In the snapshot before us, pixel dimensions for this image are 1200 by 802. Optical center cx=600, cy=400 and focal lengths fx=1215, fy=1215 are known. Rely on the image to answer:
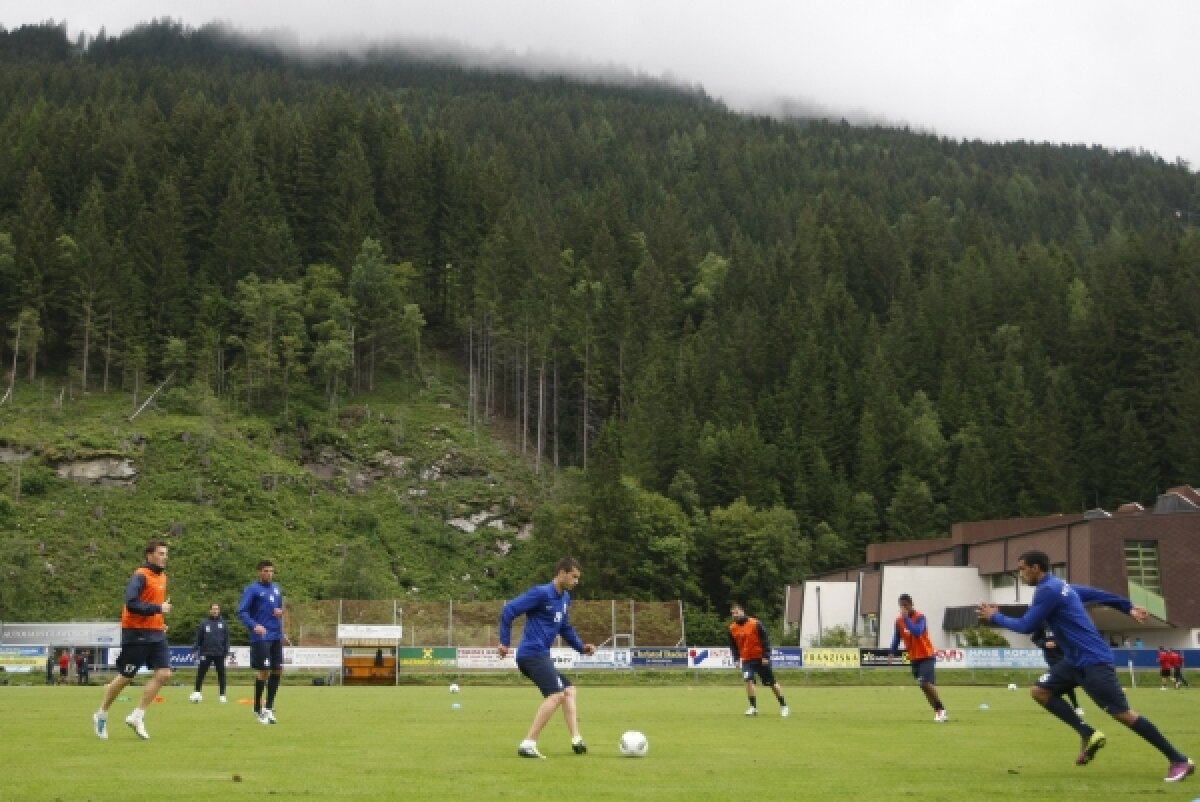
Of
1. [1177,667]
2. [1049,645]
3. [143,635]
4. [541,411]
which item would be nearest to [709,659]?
[1177,667]

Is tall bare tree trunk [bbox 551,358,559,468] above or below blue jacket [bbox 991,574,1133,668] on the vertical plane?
above

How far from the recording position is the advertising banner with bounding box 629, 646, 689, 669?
57.4 meters

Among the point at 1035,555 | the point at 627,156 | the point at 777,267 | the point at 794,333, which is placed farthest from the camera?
the point at 627,156

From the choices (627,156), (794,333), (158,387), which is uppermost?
(627,156)

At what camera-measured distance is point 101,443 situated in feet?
330

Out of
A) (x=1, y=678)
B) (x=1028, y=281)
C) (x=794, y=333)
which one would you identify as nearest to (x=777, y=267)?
(x=794, y=333)

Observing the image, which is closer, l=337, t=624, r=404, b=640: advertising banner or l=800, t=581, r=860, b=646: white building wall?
l=337, t=624, r=404, b=640: advertising banner

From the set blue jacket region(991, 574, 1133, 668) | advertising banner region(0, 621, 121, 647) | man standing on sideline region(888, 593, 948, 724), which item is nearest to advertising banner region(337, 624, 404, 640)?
advertising banner region(0, 621, 121, 647)

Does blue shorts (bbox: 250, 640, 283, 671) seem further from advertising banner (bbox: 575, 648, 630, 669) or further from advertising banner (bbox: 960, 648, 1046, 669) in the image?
advertising banner (bbox: 960, 648, 1046, 669)

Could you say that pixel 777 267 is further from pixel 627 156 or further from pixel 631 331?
pixel 627 156

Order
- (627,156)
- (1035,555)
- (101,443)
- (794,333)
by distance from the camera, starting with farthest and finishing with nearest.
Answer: (627,156) < (794,333) < (101,443) < (1035,555)

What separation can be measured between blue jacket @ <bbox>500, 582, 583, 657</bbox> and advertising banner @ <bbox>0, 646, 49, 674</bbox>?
155ft

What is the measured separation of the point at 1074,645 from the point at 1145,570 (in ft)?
218

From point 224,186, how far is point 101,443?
49.1 meters
